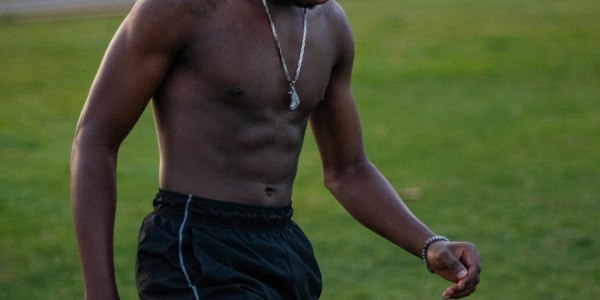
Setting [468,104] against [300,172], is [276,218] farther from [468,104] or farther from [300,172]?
[468,104]

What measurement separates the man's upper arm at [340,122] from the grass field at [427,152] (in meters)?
3.36

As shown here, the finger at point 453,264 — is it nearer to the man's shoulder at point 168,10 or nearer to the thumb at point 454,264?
the thumb at point 454,264

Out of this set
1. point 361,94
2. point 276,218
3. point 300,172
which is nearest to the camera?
point 276,218

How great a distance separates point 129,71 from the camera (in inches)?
146

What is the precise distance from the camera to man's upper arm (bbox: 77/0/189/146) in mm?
3715

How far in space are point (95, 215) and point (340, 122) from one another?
3.65 feet

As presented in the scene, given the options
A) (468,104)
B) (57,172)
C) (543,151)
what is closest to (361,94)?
(468,104)

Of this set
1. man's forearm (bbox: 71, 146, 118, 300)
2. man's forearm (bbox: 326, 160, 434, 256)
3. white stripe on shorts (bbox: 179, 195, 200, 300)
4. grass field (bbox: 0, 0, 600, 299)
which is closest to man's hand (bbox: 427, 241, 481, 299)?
man's forearm (bbox: 326, 160, 434, 256)

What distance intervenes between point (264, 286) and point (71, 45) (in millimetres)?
15064

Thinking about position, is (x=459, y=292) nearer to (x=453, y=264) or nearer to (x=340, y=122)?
(x=453, y=264)

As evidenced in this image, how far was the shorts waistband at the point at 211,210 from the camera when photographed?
12.7ft

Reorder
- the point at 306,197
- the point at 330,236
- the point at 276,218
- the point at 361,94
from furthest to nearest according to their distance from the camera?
1. the point at 361,94
2. the point at 306,197
3. the point at 330,236
4. the point at 276,218

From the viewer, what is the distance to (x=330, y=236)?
9.18 meters

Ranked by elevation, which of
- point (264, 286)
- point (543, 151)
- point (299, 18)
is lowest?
point (543, 151)
